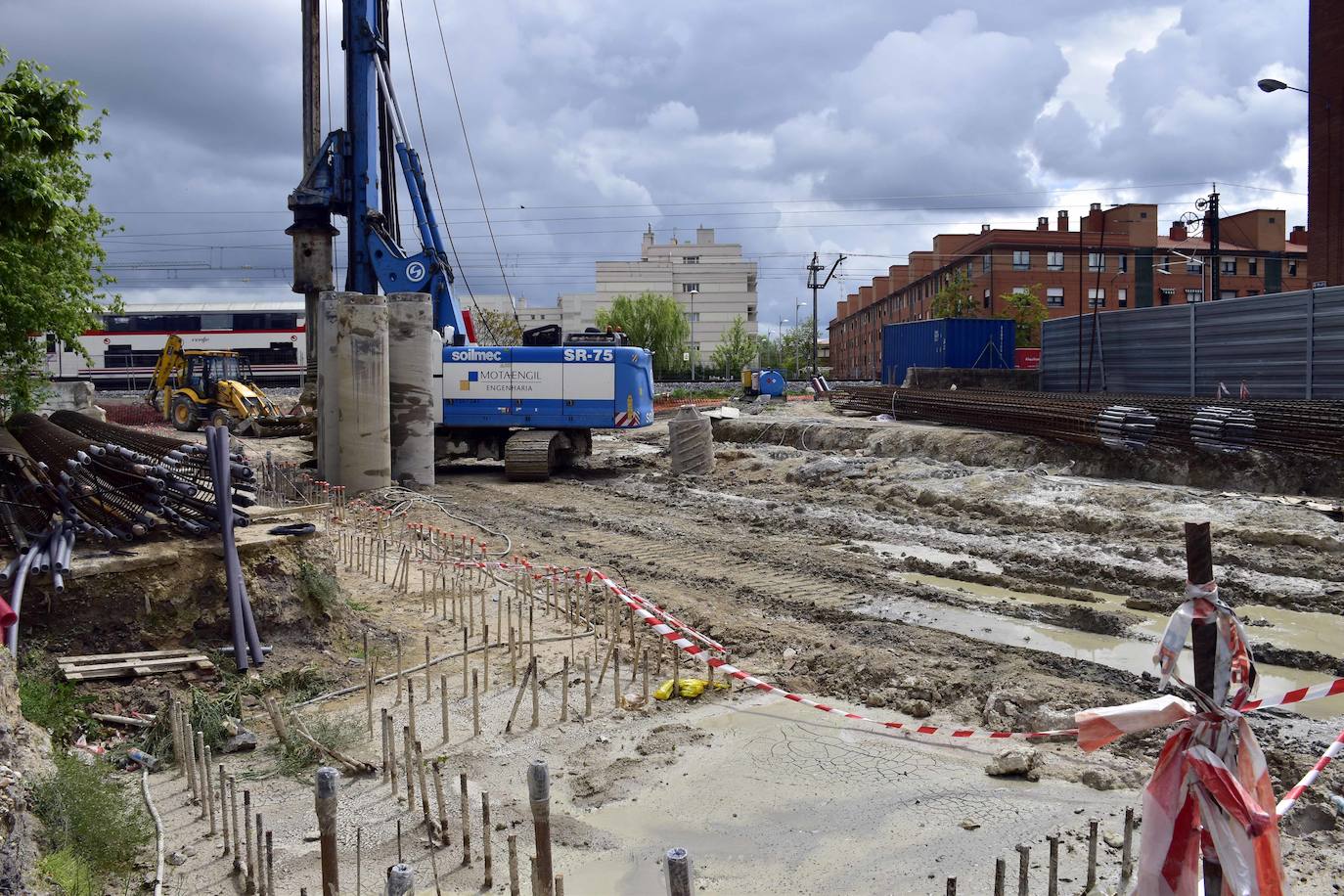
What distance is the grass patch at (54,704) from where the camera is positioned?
6055mm

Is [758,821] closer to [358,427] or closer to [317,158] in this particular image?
[358,427]

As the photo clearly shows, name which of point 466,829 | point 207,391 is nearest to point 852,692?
point 466,829

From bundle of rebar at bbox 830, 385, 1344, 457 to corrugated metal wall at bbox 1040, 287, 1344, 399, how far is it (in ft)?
6.84

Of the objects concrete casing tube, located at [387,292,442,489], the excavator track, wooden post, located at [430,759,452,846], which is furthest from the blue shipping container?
wooden post, located at [430,759,452,846]

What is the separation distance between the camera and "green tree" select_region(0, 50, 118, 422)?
27.3ft

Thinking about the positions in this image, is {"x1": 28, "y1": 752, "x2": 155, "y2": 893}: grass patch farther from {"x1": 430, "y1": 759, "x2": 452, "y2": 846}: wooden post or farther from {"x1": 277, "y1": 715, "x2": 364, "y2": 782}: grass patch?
{"x1": 430, "y1": 759, "x2": 452, "y2": 846}: wooden post

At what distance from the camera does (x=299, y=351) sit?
56.8 metres

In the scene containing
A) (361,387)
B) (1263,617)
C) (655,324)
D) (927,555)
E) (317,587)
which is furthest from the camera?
(655,324)

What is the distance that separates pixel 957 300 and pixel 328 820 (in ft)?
192

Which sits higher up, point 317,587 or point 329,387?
point 329,387

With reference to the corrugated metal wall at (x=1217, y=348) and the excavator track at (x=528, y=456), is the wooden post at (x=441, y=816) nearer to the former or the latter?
the excavator track at (x=528, y=456)

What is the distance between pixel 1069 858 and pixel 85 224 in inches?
589

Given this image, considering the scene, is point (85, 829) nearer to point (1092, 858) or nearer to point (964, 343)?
point (1092, 858)

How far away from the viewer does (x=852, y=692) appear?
7379 mm
